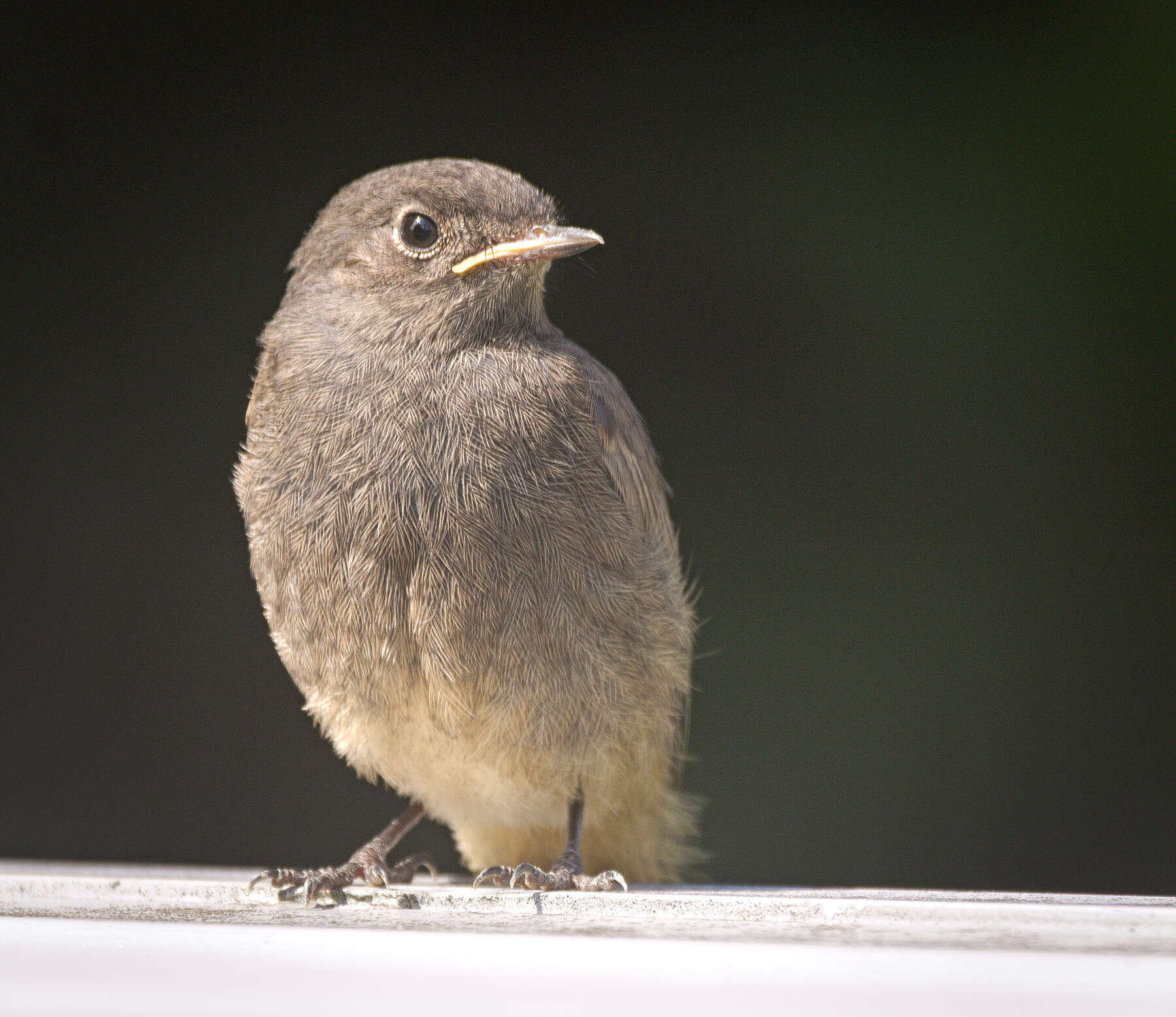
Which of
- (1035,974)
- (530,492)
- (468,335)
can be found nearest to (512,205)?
(468,335)

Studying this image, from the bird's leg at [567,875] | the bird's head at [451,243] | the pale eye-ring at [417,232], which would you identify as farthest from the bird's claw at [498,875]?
the pale eye-ring at [417,232]

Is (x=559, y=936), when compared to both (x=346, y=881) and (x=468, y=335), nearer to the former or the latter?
(x=346, y=881)

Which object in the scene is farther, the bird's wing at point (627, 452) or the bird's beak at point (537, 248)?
the bird's wing at point (627, 452)

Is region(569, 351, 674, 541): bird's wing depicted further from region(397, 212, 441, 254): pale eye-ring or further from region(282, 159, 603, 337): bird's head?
region(397, 212, 441, 254): pale eye-ring

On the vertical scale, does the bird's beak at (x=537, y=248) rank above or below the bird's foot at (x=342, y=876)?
above

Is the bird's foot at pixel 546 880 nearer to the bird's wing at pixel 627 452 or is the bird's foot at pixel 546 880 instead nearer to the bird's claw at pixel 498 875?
the bird's claw at pixel 498 875

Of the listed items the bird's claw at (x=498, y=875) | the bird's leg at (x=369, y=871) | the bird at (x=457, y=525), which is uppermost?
the bird at (x=457, y=525)
